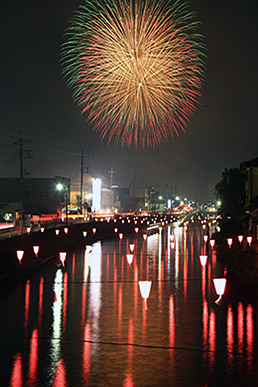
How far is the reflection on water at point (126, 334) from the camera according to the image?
1008cm

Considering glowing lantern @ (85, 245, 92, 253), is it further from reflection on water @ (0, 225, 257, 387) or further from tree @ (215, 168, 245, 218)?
tree @ (215, 168, 245, 218)

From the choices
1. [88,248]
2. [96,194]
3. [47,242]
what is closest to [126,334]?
[88,248]

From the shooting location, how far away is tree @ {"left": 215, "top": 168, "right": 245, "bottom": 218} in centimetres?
6888

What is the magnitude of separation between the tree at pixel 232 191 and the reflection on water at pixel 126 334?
44.2m

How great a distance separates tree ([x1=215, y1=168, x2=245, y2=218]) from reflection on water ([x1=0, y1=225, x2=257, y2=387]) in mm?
44237

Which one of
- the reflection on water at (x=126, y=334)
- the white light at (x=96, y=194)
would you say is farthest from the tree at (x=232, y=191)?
the white light at (x=96, y=194)

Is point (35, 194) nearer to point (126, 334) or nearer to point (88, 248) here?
point (88, 248)

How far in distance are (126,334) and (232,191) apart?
192ft

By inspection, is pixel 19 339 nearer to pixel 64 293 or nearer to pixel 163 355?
pixel 163 355

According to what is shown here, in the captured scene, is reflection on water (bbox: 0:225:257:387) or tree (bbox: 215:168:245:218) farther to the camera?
tree (bbox: 215:168:245:218)

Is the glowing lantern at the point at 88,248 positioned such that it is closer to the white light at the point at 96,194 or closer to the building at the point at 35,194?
the building at the point at 35,194

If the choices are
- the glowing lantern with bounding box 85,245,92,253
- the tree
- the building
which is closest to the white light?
the building

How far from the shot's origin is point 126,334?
13742 millimetres

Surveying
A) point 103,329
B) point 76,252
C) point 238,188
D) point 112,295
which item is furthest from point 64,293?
point 238,188
